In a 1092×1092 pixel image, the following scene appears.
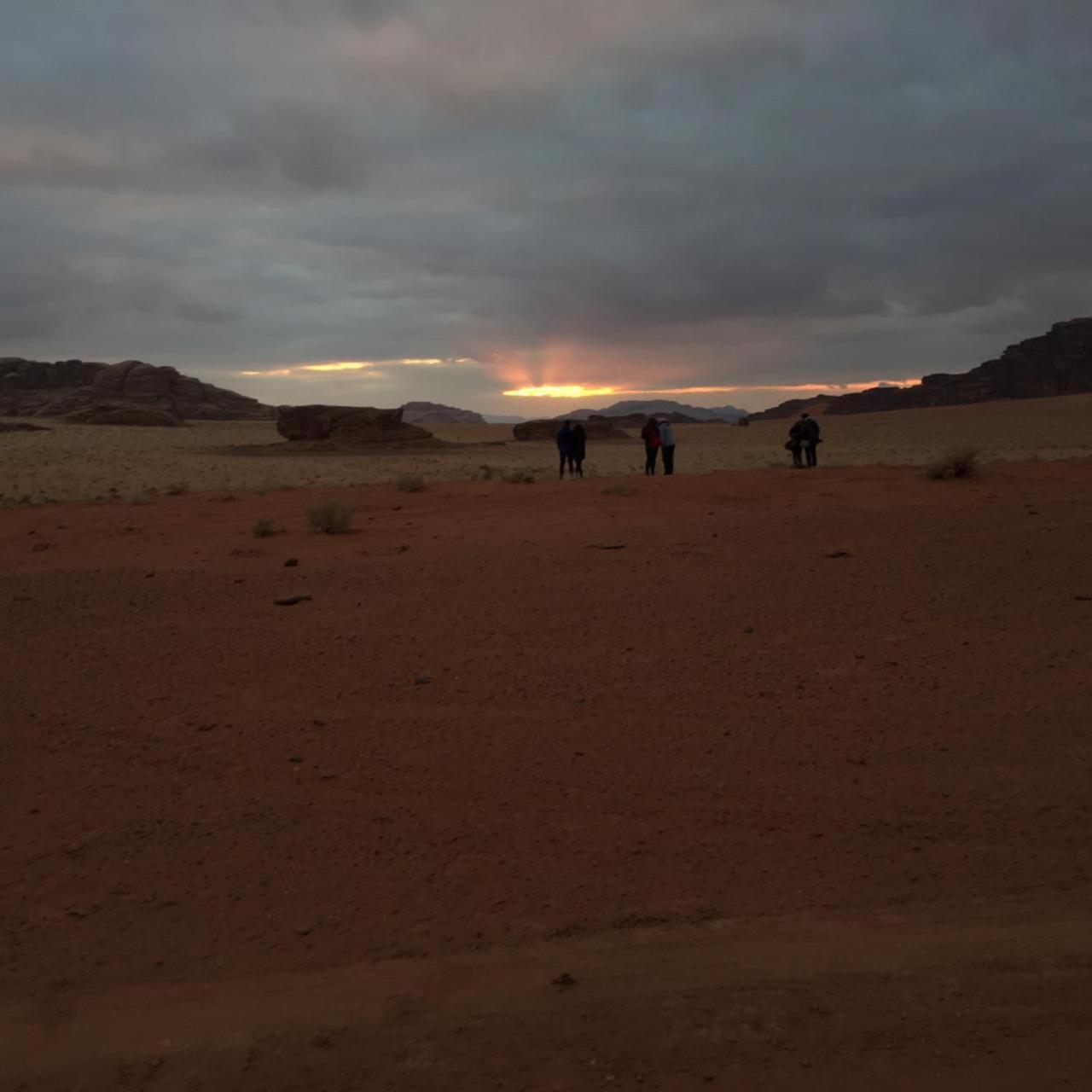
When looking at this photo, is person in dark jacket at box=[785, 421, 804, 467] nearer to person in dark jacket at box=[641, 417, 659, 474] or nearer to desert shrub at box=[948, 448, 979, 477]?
person in dark jacket at box=[641, 417, 659, 474]

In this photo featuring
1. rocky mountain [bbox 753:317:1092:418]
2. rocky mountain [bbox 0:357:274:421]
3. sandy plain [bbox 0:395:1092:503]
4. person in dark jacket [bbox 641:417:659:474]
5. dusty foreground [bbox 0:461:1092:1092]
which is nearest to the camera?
dusty foreground [bbox 0:461:1092:1092]

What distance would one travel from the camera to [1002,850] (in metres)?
5.05

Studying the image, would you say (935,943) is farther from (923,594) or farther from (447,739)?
(923,594)

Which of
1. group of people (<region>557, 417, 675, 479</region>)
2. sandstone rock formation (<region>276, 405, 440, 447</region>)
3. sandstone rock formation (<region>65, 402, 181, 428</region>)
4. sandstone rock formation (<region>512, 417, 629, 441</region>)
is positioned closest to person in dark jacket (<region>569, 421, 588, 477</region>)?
group of people (<region>557, 417, 675, 479</region>)

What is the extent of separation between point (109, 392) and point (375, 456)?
91490mm

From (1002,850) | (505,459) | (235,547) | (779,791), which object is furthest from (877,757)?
(505,459)

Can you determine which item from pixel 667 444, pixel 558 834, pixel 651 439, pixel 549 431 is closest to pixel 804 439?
pixel 667 444

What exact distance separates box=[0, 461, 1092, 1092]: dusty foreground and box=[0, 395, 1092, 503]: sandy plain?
18.2 metres

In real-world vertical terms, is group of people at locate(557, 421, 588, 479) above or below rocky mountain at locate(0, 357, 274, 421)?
below

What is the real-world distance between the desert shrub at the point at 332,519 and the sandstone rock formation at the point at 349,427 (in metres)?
39.7

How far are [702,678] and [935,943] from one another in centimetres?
356

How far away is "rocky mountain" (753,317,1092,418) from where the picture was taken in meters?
142

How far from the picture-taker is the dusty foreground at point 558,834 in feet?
12.5

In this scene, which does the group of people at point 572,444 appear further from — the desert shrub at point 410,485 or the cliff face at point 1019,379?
the cliff face at point 1019,379
